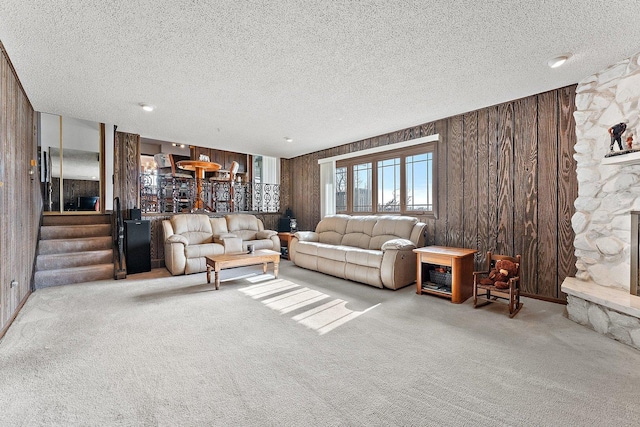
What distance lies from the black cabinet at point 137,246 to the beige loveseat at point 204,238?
31 centimetres

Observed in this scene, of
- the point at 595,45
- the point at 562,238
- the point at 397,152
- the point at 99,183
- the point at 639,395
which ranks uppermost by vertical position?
the point at 595,45

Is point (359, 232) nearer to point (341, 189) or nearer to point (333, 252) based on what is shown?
point (333, 252)

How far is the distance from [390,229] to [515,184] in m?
1.86

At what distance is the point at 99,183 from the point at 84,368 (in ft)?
14.9

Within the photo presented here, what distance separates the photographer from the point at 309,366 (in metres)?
2.05

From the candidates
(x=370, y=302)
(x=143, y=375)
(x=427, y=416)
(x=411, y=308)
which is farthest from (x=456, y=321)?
(x=143, y=375)

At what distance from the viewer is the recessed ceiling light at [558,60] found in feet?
8.75

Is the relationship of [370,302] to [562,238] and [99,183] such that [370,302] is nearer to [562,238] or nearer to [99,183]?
[562,238]

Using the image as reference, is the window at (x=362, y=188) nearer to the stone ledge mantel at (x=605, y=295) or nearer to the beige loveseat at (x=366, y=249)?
the beige loveseat at (x=366, y=249)

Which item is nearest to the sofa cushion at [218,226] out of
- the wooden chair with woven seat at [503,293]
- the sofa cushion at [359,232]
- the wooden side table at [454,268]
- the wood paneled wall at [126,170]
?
the wood paneled wall at [126,170]

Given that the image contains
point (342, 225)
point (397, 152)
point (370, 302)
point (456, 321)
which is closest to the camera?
point (456, 321)

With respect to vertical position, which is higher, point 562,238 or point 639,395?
point 562,238

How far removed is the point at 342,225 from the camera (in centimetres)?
570

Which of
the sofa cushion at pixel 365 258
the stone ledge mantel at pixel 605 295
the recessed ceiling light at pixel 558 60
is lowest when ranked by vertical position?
the stone ledge mantel at pixel 605 295
